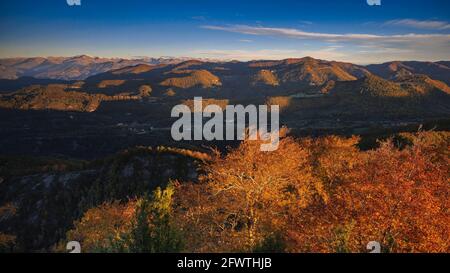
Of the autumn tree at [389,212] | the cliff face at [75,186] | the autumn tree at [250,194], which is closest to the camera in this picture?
the autumn tree at [389,212]

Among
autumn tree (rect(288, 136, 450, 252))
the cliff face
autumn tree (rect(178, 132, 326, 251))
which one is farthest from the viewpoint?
the cliff face

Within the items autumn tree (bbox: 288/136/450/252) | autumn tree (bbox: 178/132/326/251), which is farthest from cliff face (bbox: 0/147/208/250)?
autumn tree (bbox: 288/136/450/252)

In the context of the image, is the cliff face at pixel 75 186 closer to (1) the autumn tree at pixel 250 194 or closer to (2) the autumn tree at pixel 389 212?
(1) the autumn tree at pixel 250 194

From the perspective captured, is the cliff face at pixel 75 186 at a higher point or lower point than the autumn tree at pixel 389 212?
lower

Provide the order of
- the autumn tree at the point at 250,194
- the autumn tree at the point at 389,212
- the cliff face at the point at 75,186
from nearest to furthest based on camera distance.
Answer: the autumn tree at the point at 389,212 → the autumn tree at the point at 250,194 → the cliff face at the point at 75,186

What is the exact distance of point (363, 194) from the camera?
20703 millimetres

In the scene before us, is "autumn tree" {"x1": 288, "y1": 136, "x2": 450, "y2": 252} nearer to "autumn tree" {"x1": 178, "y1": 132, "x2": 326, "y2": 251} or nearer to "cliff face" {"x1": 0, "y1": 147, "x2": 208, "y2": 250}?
"autumn tree" {"x1": 178, "y1": 132, "x2": 326, "y2": 251}

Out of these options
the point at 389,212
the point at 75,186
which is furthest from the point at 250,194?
the point at 75,186

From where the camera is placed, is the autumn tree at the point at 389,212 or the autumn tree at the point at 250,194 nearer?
the autumn tree at the point at 389,212

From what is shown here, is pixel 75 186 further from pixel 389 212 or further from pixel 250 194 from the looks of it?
pixel 389 212

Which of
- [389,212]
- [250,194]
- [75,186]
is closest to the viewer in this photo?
[389,212]

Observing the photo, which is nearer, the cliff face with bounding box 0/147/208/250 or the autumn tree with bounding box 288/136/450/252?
the autumn tree with bounding box 288/136/450/252

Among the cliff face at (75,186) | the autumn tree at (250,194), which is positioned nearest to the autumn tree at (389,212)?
the autumn tree at (250,194)
